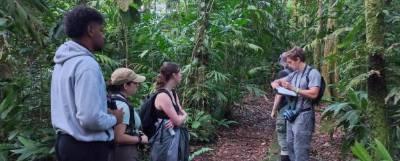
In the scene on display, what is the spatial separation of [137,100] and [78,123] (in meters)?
3.96

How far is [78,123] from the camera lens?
2887mm

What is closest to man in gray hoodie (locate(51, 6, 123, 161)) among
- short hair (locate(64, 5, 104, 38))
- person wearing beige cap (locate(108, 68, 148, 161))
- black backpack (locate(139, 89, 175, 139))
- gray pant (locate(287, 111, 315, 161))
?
short hair (locate(64, 5, 104, 38))

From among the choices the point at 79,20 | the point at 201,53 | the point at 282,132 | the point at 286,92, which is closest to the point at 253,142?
the point at 201,53

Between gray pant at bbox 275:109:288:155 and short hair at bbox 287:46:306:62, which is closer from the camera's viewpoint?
short hair at bbox 287:46:306:62

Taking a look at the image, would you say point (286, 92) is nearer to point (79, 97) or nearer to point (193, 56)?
point (193, 56)

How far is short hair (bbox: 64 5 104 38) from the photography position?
2977mm

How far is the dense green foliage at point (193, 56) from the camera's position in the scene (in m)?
5.31

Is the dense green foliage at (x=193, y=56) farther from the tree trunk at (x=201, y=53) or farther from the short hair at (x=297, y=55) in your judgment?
the short hair at (x=297, y=55)

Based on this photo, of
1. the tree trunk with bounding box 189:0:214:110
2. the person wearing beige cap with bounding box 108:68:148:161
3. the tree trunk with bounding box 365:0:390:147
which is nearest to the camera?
the person wearing beige cap with bounding box 108:68:148:161

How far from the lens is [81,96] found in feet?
9.16

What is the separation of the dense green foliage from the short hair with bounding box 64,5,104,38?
0.99 m

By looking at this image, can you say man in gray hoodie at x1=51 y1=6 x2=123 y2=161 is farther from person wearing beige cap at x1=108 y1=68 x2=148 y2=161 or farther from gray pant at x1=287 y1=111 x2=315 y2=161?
gray pant at x1=287 y1=111 x2=315 y2=161

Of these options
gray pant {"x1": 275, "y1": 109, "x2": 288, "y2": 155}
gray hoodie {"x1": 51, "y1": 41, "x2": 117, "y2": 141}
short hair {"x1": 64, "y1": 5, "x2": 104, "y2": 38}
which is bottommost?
gray pant {"x1": 275, "y1": 109, "x2": 288, "y2": 155}

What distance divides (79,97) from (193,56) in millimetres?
5684
